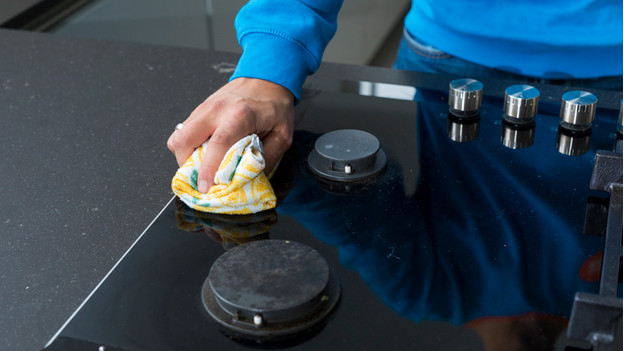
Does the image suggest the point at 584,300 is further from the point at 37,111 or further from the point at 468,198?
the point at 37,111

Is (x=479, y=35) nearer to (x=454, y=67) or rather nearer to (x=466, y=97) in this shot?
(x=454, y=67)

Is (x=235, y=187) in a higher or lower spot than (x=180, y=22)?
higher

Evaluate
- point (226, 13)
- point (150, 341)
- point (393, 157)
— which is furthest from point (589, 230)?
point (226, 13)

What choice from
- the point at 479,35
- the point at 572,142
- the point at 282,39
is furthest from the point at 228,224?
the point at 479,35

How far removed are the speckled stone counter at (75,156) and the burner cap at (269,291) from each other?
0.12 meters

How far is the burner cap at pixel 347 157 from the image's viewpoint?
0.66 meters

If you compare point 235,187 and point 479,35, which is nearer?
→ point 235,187

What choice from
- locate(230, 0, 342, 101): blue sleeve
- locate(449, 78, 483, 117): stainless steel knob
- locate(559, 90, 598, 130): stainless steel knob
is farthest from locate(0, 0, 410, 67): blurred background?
locate(559, 90, 598, 130): stainless steel knob

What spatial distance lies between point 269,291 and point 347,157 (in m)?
0.21

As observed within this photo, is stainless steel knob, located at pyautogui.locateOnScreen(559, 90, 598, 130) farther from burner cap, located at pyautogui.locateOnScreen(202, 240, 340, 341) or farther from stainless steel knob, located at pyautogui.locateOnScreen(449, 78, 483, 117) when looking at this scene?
burner cap, located at pyautogui.locateOnScreen(202, 240, 340, 341)

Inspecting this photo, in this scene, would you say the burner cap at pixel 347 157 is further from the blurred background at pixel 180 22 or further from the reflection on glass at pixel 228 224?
the blurred background at pixel 180 22

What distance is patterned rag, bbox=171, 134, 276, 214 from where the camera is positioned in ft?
2.02

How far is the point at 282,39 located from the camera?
0.78 meters

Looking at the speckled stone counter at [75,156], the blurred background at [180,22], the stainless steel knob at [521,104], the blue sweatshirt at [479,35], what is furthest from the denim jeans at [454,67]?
the blurred background at [180,22]
